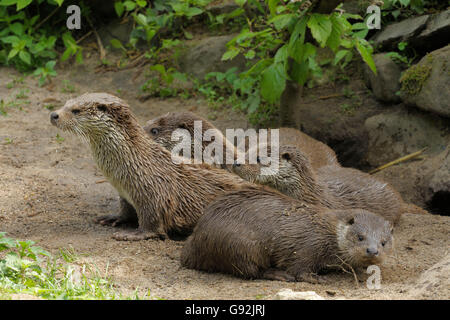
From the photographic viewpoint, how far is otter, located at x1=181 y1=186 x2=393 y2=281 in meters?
3.68

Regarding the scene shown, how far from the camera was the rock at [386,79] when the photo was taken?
6.33 meters

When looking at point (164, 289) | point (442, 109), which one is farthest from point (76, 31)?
point (164, 289)

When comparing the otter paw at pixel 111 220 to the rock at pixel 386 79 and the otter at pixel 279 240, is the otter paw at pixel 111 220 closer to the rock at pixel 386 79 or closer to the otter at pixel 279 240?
the otter at pixel 279 240

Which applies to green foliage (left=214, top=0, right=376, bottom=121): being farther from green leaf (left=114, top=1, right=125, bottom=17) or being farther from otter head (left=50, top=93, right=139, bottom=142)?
green leaf (left=114, top=1, right=125, bottom=17)

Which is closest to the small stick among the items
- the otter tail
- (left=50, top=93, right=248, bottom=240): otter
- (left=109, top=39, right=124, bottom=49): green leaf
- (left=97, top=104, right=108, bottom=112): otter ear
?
the otter tail

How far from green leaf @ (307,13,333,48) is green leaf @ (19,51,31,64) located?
4.02 meters

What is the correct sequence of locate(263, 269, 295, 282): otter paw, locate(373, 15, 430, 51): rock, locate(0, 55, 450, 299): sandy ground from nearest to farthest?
locate(0, 55, 450, 299): sandy ground → locate(263, 269, 295, 282): otter paw → locate(373, 15, 430, 51): rock

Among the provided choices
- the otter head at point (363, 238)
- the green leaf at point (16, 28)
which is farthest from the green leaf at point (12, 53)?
the otter head at point (363, 238)

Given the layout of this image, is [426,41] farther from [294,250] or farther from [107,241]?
[107,241]

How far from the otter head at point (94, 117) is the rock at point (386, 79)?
313 cm

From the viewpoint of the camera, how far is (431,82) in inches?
226

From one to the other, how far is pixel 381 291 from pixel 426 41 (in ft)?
12.0

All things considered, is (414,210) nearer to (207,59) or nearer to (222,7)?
(207,59)

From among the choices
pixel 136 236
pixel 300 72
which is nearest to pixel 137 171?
pixel 136 236
